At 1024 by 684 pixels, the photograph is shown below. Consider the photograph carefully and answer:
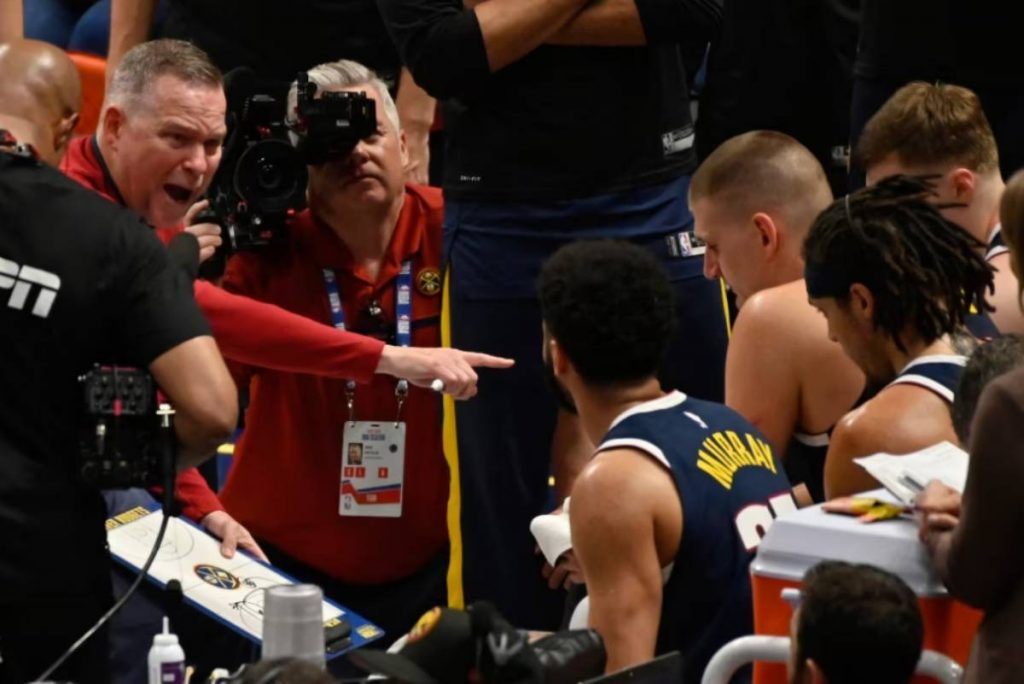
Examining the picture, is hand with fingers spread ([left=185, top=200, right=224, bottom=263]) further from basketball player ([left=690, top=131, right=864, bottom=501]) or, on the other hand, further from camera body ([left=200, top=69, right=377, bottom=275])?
basketball player ([left=690, top=131, right=864, bottom=501])

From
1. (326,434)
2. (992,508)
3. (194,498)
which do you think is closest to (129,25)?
(326,434)

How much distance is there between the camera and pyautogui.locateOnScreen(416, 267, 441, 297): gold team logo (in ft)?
16.9

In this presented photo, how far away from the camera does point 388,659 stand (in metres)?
2.48

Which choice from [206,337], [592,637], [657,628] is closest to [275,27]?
[206,337]

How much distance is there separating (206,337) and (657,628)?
3.25 feet

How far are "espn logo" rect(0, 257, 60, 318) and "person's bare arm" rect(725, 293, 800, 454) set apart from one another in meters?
1.70

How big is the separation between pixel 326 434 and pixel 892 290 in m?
1.77

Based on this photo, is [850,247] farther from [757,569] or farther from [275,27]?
[275,27]

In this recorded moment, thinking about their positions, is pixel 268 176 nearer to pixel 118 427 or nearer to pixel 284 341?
pixel 284 341

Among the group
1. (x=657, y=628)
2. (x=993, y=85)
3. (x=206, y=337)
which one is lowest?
(x=657, y=628)

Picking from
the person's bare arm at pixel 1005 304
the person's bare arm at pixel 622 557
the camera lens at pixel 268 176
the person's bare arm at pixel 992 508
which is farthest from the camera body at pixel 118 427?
the person's bare arm at pixel 1005 304

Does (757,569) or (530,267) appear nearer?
(757,569)

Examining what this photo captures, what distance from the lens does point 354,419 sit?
508 centimetres

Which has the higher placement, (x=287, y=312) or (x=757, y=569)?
(x=287, y=312)
